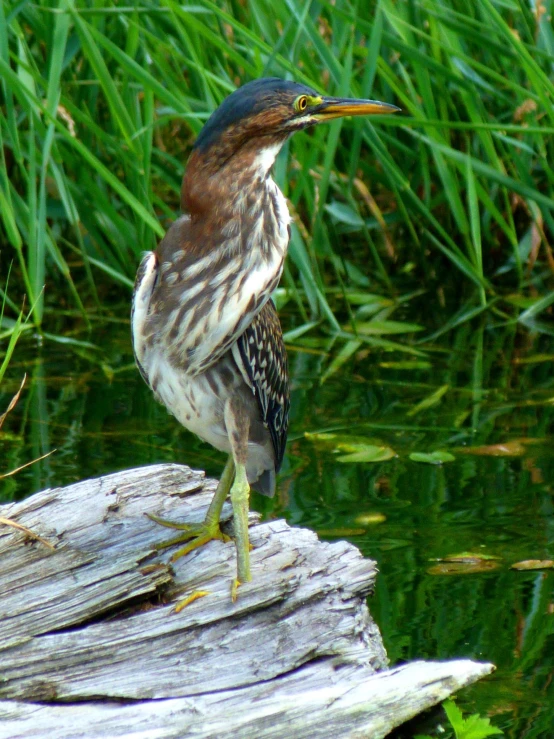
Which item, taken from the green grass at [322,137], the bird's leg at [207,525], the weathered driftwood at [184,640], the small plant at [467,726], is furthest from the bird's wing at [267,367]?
the green grass at [322,137]

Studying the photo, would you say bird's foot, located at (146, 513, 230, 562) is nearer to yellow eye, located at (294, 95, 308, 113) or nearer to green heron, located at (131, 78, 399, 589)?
green heron, located at (131, 78, 399, 589)

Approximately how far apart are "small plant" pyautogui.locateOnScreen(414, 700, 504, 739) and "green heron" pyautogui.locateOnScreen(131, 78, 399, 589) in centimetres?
70

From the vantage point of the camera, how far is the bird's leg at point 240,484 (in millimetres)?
→ 3436

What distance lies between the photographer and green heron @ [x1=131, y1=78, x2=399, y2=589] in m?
3.41

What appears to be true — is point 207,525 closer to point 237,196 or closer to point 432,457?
point 237,196

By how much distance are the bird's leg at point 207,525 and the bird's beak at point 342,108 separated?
3.55 feet

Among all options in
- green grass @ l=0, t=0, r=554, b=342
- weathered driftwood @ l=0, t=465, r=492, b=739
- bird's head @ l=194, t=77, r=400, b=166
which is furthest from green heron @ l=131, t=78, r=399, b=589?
green grass @ l=0, t=0, r=554, b=342

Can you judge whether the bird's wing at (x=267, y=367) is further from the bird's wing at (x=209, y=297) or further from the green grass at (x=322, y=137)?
the green grass at (x=322, y=137)

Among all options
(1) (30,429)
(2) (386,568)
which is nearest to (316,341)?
(1) (30,429)

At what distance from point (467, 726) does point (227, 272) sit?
1405 millimetres

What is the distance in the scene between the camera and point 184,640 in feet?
10.8

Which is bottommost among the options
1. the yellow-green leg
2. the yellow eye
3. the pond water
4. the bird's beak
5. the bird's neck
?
the pond water

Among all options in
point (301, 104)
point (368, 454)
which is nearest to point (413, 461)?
point (368, 454)

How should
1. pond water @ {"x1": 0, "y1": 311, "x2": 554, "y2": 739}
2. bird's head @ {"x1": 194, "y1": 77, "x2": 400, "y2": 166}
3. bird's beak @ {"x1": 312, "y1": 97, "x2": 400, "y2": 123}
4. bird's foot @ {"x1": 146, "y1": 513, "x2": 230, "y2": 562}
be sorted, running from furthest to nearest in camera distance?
pond water @ {"x1": 0, "y1": 311, "x2": 554, "y2": 739} < bird's foot @ {"x1": 146, "y1": 513, "x2": 230, "y2": 562} < bird's beak @ {"x1": 312, "y1": 97, "x2": 400, "y2": 123} < bird's head @ {"x1": 194, "y1": 77, "x2": 400, "y2": 166}
